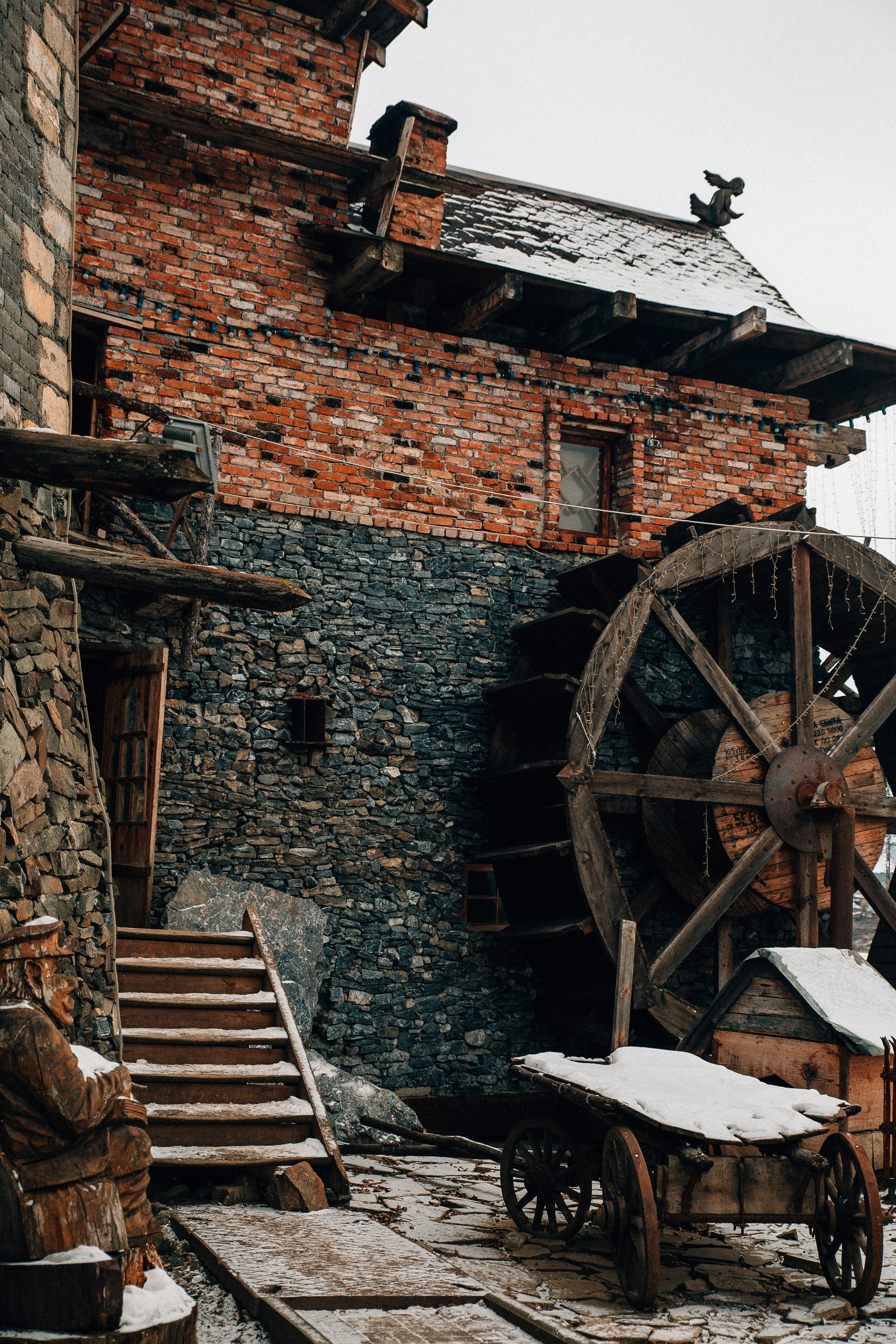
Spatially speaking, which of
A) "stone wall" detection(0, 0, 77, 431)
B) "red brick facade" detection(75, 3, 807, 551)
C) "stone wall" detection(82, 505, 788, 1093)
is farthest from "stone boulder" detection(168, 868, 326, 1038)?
"stone wall" detection(0, 0, 77, 431)

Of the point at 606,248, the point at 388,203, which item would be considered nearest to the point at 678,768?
the point at 388,203

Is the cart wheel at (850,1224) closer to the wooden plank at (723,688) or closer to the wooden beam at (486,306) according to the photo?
the wooden plank at (723,688)

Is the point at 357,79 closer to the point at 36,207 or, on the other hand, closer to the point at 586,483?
the point at 586,483

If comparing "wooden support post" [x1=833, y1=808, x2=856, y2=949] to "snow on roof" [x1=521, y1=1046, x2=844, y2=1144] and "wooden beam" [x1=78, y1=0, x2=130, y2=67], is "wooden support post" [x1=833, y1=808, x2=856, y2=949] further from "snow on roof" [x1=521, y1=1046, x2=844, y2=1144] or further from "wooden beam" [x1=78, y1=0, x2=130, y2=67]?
"wooden beam" [x1=78, y1=0, x2=130, y2=67]

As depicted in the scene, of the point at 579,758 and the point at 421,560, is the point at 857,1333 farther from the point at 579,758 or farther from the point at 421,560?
the point at 421,560

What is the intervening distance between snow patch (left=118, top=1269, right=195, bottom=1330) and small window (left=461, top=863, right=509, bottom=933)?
5277 mm

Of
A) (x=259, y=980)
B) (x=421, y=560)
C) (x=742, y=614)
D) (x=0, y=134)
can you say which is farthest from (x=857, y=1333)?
(x=742, y=614)

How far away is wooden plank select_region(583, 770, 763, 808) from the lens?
801 cm

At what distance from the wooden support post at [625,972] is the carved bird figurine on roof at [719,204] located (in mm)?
7588

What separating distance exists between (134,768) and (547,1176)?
3.69 meters

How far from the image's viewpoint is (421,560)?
873cm

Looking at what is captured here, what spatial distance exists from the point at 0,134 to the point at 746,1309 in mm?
4964

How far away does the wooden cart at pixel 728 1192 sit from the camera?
Result: 4.33 metres

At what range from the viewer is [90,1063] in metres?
3.56
